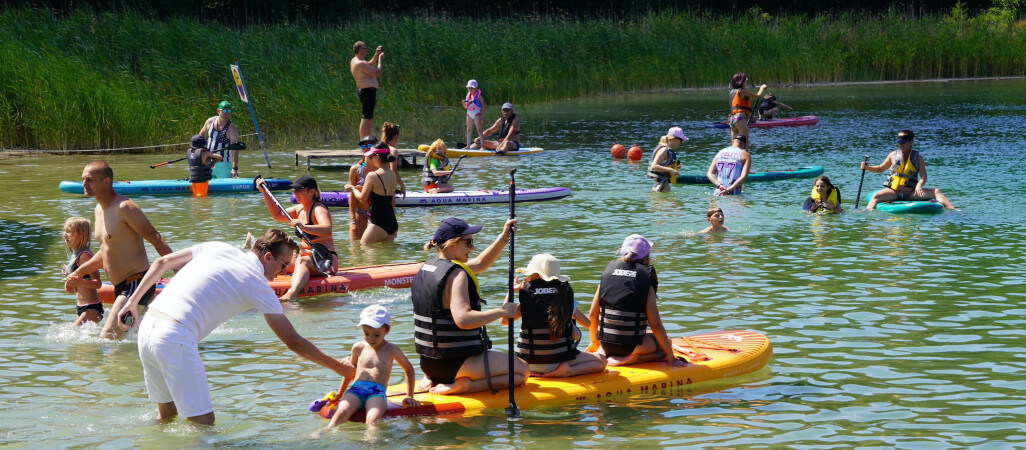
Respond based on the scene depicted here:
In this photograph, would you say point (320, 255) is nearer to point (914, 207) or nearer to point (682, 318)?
point (682, 318)

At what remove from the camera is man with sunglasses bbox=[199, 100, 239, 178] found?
18.7 meters

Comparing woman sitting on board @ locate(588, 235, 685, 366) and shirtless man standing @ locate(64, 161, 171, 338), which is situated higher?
shirtless man standing @ locate(64, 161, 171, 338)

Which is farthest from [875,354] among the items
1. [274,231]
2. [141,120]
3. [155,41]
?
[155,41]

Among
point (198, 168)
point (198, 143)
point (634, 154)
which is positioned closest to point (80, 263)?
point (198, 168)

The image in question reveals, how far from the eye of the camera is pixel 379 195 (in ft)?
43.6

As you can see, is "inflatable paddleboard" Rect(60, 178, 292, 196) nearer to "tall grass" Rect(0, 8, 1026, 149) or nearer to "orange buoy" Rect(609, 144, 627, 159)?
"tall grass" Rect(0, 8, 1026, 149)

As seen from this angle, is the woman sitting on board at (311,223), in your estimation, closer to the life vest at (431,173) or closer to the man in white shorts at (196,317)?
the man in white shorts at (196,317)

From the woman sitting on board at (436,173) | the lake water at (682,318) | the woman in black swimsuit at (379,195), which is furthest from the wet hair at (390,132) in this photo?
the woman sitting on board at (436,173)

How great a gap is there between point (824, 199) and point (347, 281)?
760cm

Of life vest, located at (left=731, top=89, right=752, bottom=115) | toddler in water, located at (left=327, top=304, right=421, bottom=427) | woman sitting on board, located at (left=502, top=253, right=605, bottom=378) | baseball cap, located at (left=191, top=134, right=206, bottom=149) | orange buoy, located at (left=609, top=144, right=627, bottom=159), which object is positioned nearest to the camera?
toddler in water, located at (left=327, top=304, right=421, bottom=427)

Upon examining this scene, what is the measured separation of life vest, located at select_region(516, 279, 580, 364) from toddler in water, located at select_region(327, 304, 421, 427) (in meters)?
0.96

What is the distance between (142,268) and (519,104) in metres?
25.5

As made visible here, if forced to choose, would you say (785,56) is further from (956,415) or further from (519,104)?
(956,415)

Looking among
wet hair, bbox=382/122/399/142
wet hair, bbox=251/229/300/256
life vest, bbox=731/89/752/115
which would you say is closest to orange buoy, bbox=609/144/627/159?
life vest, bbox=731/89/752/115
